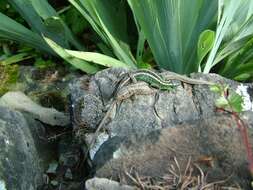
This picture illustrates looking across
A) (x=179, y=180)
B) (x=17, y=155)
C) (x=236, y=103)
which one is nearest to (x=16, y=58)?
(x=17, y=155)

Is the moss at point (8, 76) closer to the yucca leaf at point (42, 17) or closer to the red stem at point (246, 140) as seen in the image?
the yucca leaf at point (42, 17)

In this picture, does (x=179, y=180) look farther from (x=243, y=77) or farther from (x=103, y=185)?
(x=243, y=77)

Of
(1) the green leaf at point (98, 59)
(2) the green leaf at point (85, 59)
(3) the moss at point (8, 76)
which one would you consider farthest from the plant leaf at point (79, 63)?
(3) the moss at point (8, 76)

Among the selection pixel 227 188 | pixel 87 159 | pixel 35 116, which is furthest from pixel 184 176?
pixel 35 116

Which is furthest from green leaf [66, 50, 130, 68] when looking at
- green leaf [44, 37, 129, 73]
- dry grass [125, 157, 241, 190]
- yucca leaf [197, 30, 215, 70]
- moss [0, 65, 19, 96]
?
dry grass [125, 157, 241, 190]

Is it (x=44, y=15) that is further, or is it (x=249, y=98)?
(x=44, y=15)

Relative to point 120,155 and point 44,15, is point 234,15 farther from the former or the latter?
point 120,155
